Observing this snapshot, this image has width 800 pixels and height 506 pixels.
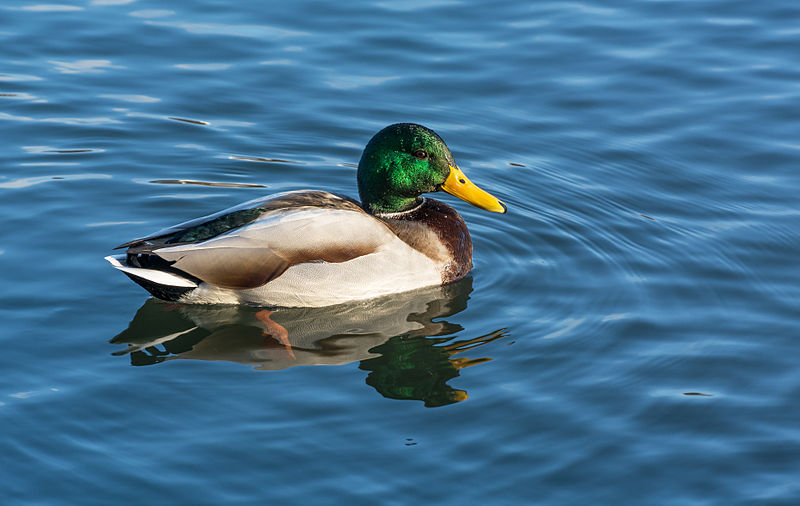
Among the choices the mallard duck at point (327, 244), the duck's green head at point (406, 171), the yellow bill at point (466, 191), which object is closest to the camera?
the mallard duck at point (327, 244)

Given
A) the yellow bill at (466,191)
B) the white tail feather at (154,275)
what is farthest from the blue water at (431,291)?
the yellow bill at (466,191)

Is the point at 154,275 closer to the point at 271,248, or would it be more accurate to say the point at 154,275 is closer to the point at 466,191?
the point at 271,248

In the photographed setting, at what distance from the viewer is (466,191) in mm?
8523

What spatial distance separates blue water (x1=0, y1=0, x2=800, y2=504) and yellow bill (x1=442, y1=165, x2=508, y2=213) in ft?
1.54

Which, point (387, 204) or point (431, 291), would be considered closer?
point (431, 291)

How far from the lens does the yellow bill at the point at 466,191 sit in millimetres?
8484

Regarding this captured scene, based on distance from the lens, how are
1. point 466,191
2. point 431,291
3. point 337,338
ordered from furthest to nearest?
1. point 466,191
2. point 431,291
3. point 337,338

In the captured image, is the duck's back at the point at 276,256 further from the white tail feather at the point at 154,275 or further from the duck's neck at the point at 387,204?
the duck's neck at the point at 387,204

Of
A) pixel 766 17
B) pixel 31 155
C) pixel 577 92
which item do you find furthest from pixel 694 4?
pixel 31 155

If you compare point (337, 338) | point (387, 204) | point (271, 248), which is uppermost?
point (387, 204)

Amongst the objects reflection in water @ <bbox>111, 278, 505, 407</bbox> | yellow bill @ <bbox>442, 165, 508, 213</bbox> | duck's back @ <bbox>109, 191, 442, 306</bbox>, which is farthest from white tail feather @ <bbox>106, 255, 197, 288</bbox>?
yellow bill @ <bbox>442, 165, 508, 213</bbox>

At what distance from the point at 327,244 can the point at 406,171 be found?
37.3 inches

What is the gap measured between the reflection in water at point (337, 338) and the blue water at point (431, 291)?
0.08 ft

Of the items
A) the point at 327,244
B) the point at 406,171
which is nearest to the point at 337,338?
the point at 327,244
